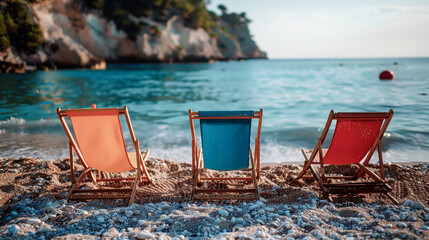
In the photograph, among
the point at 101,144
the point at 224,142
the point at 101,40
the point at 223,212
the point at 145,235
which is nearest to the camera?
the point at 145,235

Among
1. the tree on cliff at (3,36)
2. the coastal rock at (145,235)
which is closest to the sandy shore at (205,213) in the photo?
the coastal rock at (145,235)

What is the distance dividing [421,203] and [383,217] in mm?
729

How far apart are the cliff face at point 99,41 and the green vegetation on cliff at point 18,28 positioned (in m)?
1.11

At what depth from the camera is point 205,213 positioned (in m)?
2.62

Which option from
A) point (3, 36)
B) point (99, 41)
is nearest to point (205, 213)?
point (3, 36)

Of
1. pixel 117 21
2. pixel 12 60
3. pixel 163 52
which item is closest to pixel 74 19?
pixel 117 21

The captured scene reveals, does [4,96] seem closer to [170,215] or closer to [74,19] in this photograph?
[170,215]

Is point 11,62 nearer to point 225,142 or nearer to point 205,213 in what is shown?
point 225,142

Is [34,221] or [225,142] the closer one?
[34,221]

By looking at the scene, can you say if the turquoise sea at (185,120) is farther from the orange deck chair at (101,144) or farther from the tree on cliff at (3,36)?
the tree on cliff at (3,36)

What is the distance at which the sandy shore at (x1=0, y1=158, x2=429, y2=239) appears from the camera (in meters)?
2.27

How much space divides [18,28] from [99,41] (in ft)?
33.4

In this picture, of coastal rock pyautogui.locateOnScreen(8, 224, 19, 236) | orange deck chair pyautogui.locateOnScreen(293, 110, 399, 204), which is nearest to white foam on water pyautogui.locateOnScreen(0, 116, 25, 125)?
coastal rock pyautogui.locateOnScreen(8, 224, 19, 236)

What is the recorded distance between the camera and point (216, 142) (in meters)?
3.32
